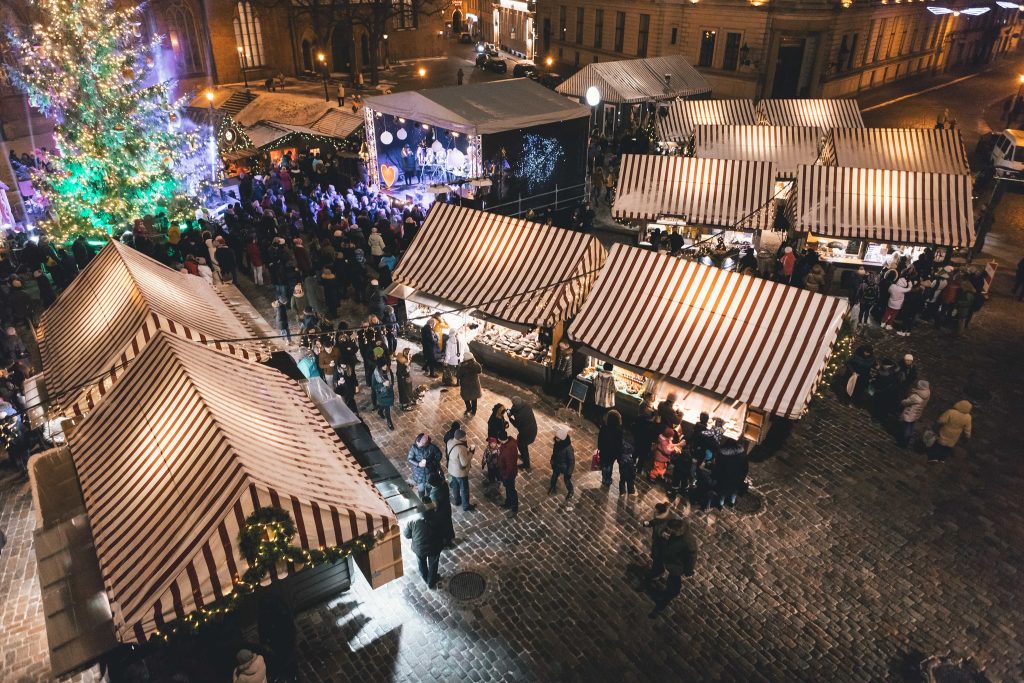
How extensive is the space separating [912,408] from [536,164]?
14.0m

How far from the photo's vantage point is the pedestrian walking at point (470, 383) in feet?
37.8

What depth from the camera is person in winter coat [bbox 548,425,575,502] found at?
943 centimetres

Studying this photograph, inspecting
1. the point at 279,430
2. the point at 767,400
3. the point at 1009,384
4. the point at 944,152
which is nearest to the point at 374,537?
the point at 279,430

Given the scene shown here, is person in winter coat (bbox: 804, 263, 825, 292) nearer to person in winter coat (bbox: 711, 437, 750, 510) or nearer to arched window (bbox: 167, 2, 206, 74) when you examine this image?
person in winter coat (bbox: 711, 437, 750, 510)

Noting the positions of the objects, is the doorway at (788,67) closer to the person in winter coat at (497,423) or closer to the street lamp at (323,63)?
the street lamp at (323,63)

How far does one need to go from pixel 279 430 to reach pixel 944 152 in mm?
19919

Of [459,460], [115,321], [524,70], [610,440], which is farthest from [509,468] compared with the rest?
[524,70]

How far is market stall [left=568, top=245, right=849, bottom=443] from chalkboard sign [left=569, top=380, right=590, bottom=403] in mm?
615

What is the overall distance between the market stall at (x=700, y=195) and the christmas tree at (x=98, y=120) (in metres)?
13.0

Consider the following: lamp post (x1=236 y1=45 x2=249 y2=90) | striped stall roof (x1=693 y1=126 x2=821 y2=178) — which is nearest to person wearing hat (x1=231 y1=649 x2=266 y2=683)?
striped stall roof (x1=693 y1=126 x2=821 y2=178)

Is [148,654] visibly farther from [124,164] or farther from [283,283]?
[124,164]

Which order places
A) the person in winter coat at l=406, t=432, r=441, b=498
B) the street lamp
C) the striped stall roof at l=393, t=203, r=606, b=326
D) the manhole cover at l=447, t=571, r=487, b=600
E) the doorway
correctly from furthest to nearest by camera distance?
the street lamp
the doorway
the striped stall roof at l=393, t=203, r=606, b=326
the person in winter coat at l=406, t=432, r=441, b=498
the manhole cover at l=447, t=571, r=487, b=600

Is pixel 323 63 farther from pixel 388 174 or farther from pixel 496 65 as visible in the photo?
pixel 388 174

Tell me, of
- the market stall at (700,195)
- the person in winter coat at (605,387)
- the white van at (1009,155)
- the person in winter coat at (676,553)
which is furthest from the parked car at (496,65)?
the person in winter coat at (676,553)
